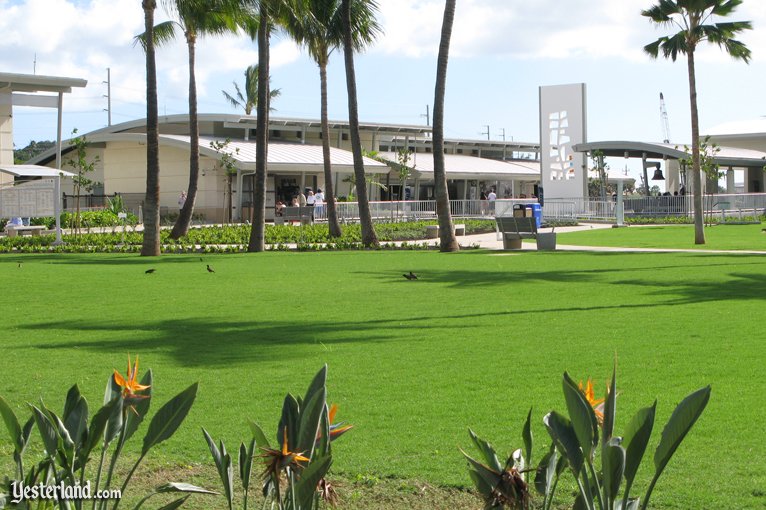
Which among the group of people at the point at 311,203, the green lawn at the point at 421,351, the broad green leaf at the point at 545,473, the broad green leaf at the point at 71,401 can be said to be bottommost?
the green lawn at the point at 421,351

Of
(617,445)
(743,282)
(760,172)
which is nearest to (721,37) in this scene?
(743,282)

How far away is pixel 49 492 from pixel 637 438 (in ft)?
6.61

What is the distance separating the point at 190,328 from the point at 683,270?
11.4 meters

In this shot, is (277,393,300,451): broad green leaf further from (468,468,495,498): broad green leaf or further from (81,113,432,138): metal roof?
(81,113,432,138): metal roof

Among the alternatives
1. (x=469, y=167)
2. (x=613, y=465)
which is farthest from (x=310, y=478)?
(x=469, y=167)

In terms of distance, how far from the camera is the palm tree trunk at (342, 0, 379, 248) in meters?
30.7

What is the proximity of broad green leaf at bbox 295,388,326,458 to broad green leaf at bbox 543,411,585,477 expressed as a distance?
2.36 ft

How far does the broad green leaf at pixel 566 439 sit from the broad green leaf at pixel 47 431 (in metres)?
1.63

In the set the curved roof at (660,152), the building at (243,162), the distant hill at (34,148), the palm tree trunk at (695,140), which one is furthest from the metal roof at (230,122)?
the distant hill at (34,148)

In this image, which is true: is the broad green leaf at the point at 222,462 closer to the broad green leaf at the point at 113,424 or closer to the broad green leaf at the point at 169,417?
the broad green leaf at the point at 169,417

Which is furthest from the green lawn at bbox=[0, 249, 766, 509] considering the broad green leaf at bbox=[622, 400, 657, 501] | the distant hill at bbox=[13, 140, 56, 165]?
the distant hill at bbox=[13, 140, 56, 165]

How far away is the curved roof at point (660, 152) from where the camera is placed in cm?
5266

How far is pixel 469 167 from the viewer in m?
68.9

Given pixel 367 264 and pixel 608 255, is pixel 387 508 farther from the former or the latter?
pixel 608 255
